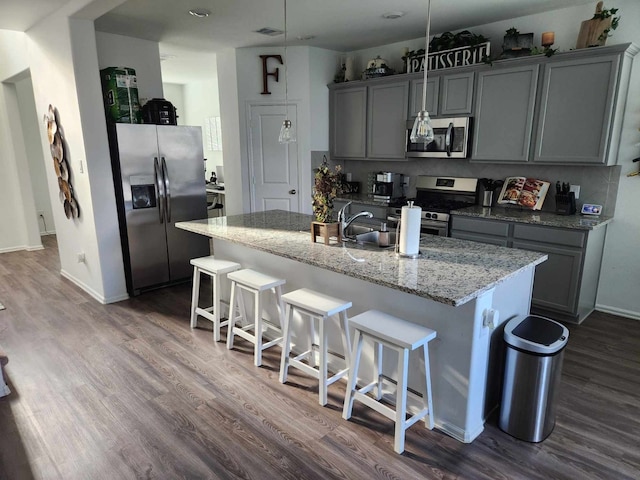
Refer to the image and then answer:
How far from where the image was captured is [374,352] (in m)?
2.49

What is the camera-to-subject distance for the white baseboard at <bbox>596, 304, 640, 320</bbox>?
3.64 m

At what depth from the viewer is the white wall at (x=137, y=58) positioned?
4.25 meters

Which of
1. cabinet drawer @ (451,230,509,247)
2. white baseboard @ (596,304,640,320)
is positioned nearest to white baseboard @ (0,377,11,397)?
cabinet drawer @ (451,230,509,247)

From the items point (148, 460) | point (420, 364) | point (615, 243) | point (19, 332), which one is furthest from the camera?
point (615, 243)

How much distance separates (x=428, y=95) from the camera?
4301 mm

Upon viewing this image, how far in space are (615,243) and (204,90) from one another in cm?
726

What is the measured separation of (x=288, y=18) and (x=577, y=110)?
2.67 m

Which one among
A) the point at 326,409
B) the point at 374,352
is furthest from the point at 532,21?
the point at 326,409

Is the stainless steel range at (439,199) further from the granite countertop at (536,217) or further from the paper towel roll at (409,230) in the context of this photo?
the paper towel roll at (409,230)

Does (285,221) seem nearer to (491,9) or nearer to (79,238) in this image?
(79,238)

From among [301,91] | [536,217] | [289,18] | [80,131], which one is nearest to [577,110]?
[536,217]

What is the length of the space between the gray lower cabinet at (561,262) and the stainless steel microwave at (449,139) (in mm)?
818

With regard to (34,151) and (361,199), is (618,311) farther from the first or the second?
(34,151)

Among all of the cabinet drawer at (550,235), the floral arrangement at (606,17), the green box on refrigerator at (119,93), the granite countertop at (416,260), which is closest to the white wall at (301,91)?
the green box on refrigerator at (119,93)
